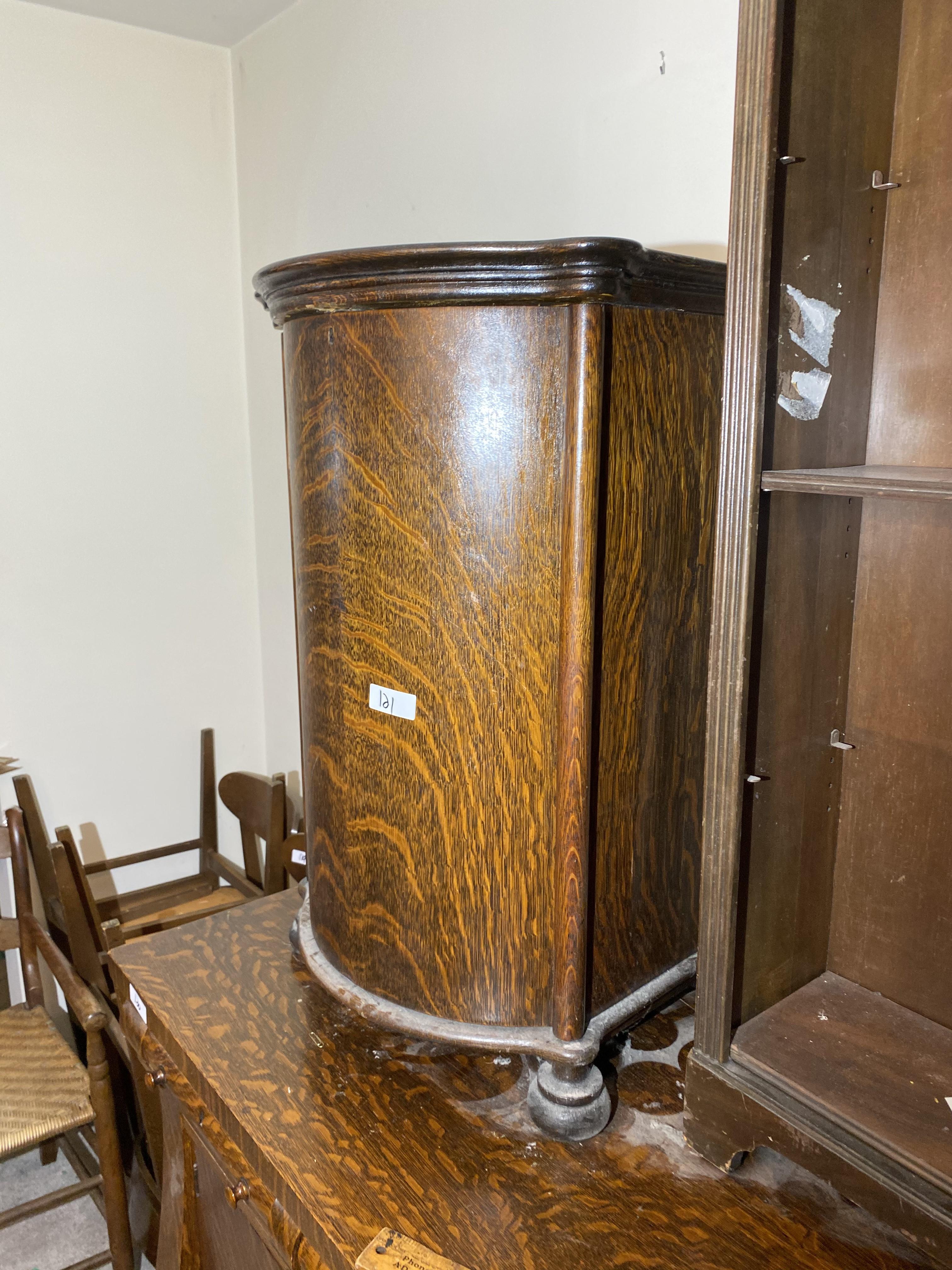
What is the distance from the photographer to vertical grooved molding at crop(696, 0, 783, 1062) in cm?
75

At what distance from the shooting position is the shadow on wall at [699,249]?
4.17 ft

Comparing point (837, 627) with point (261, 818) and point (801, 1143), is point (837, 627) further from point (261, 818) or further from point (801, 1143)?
point (261, 818)

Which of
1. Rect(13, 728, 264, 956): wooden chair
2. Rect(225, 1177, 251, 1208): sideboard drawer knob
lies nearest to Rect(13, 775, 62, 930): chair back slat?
Rect(13, 728, 264, 956): wooden chair

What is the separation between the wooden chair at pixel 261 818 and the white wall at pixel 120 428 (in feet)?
0.63

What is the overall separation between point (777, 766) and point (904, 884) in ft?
0.72

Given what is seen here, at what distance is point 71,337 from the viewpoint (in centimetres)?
228

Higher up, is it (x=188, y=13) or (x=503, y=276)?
(x=188, y=13)

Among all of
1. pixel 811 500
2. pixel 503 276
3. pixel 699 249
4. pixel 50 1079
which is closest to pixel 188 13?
pixel 699 249

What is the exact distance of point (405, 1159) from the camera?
0.94 m

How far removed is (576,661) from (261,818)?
1.74 metres

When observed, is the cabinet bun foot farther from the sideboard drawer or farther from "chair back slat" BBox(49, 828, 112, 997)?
"chair back slat" BBox(49, 828, 112, 997)

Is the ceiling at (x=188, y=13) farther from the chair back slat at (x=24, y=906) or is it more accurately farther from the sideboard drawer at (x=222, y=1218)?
the sideboard drawer at (x=222, y=1218)

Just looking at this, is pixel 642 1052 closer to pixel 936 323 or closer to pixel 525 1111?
pixel 525 1111

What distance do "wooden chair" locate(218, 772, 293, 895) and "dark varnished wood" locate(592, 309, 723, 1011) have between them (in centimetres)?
144
